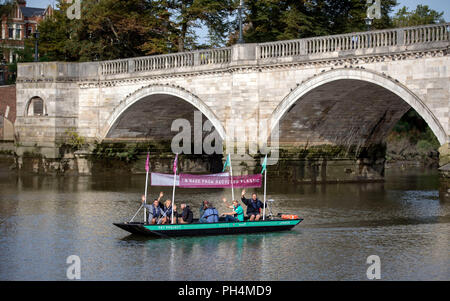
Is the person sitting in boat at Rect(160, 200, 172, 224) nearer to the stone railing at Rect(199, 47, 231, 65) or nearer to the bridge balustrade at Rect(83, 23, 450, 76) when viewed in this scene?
the bridge balustrade at Rect(83, 23, 450, 76)

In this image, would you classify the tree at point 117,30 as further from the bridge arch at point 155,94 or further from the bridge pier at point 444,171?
the bridge pier at point 444,171

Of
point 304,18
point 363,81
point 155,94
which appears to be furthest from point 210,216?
point 304,18

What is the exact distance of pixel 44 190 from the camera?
3384 centimetres

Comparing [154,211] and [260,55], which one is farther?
[260,55]

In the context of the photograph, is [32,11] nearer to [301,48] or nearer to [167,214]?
[301,48]

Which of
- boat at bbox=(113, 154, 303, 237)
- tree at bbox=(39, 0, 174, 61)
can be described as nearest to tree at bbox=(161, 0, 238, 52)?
tree at bbox=(39, 0, 174, 61)

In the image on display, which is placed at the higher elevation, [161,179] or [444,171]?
[444,171]

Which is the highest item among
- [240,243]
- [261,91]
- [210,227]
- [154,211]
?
[261,91]

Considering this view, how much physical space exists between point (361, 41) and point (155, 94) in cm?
1267

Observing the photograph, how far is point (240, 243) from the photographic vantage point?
19625mm

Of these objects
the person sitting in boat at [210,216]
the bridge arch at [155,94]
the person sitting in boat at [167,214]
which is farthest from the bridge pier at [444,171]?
the bridge arch at [155,94]

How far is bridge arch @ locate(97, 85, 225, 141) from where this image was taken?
3566 centimetres
